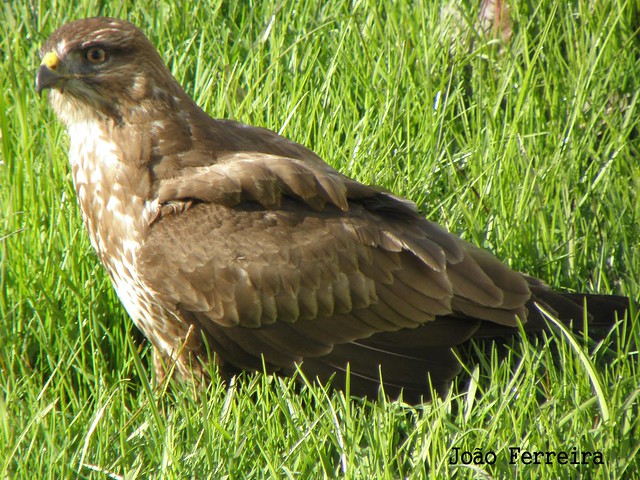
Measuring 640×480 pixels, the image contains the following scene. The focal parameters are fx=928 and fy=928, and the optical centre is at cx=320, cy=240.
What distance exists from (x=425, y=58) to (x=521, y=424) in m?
2.38

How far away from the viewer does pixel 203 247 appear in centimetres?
358

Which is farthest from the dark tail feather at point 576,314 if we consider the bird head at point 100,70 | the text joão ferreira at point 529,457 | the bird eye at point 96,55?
the bird eye at point 96,55

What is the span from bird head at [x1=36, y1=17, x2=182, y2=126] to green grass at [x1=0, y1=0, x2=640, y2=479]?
634 mm

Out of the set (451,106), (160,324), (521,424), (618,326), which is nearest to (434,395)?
(521,424)

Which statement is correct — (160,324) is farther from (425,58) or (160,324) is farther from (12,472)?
(425,58)

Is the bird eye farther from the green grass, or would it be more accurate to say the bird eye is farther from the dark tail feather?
the dark tail feather

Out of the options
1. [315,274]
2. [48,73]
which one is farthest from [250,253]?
[48,73]

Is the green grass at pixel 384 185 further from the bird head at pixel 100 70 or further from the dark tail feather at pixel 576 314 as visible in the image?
the bird head at pixel 100 70

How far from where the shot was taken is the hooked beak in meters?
3.68

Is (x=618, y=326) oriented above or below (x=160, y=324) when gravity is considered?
above

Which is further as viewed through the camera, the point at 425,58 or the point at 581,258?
the point at 425,58

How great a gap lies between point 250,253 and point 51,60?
1.11 m

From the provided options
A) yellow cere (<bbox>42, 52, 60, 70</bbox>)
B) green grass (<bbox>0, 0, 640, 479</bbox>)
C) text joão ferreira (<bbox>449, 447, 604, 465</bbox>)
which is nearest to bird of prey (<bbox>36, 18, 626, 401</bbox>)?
yellow cere (<bbox>42, 52, 60, 70</bbox>)

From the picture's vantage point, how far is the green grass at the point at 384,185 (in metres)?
3.21
